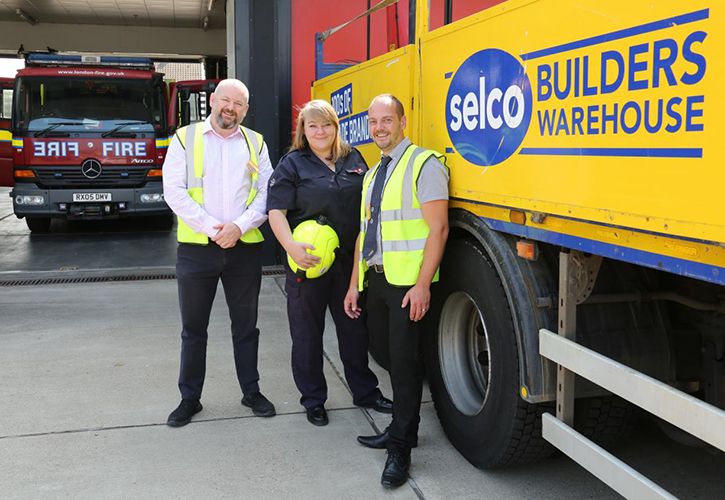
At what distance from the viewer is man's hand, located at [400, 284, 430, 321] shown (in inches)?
121

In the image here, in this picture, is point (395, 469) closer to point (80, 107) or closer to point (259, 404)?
point (259, 404)

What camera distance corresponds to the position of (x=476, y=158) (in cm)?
296

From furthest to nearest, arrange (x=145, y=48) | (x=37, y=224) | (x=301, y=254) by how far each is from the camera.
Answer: (x=145, y=48) < (x=37, y=224) < (x=301, y=254)

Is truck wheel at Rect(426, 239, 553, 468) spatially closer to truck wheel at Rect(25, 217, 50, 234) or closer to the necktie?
the necktie

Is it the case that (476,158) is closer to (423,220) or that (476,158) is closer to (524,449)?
(423,220)

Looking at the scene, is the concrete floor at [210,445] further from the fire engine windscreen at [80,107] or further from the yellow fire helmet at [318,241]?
the fire engine windscreen at [80,107]

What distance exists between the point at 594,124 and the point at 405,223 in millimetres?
1068

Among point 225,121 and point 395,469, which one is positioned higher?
point 225,121

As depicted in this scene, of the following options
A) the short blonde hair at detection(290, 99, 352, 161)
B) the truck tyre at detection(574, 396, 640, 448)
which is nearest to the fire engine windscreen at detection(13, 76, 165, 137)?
the short blonde hair at detection(290, 99, 352, 161)

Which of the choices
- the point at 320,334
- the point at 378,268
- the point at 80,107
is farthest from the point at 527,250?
the point at 80,107

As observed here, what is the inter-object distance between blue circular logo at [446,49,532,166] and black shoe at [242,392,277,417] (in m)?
1.82

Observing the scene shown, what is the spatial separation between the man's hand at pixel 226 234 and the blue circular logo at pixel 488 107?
1.21 m

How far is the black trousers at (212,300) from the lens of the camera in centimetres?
377

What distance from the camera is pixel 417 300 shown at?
3070 millimetres
